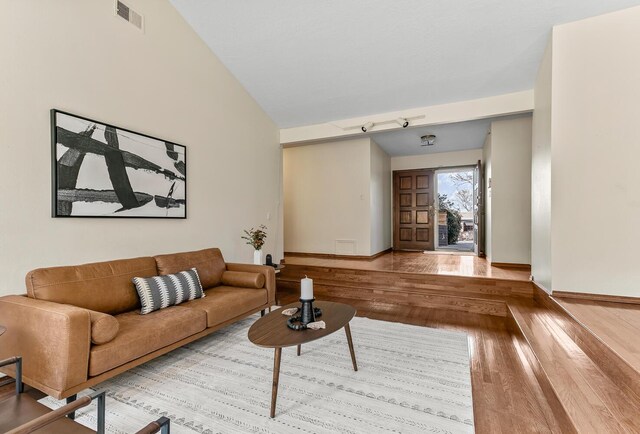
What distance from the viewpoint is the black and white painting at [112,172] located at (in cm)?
250

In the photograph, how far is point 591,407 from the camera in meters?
1.60

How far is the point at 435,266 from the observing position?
5.08 meters

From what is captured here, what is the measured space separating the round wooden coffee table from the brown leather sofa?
0.75 meters

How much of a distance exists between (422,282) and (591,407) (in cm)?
270

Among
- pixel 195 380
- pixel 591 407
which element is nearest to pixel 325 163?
pixel 195 380

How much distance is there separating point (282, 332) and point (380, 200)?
4.97m

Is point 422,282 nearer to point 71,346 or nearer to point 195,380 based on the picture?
point 195,380

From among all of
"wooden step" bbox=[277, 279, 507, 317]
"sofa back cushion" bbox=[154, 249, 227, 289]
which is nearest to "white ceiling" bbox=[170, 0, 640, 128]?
"sofa back cushion" bbox=[154, 249, 227, 289]

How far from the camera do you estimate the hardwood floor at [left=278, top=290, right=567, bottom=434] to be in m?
1.74

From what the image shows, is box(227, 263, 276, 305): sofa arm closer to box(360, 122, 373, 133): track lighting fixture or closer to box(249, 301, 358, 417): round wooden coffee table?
box(249, 301, 358, 417): round wooden coffee table

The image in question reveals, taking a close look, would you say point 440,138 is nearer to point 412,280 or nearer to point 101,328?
point 412,280

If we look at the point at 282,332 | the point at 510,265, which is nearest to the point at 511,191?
the point at 510,265

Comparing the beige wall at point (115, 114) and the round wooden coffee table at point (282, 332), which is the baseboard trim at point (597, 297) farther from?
the beige wall at point (115, 114)

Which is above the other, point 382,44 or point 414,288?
point 382,44
